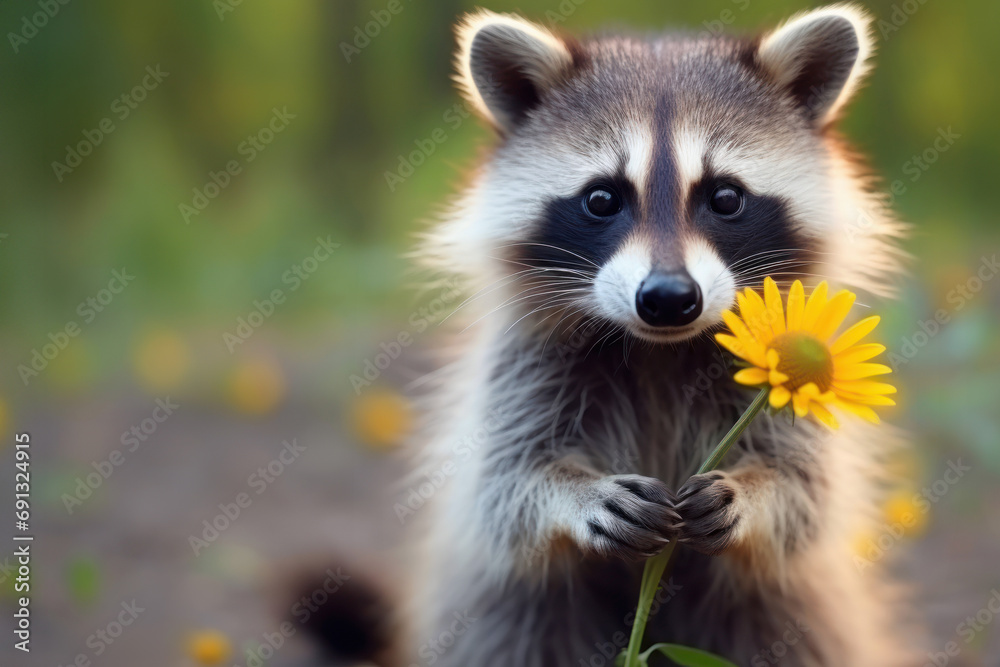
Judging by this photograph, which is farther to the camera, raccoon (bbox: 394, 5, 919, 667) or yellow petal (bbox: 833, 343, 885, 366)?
raccoon (bbox: 394, 5, 919, 667)

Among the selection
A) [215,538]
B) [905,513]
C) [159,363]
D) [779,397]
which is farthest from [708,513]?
[159,363]

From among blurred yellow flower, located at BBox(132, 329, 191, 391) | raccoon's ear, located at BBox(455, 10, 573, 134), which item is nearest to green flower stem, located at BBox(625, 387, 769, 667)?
raccoon's ear, located at BBox(455, 10, 573, 134)

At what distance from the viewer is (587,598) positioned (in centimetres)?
244

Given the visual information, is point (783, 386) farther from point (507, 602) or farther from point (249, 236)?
point (249, 236)

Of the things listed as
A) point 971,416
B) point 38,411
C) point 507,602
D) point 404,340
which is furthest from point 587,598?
point 38,411

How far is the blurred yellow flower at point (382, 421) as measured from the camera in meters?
3.65

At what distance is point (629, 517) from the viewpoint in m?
1.92

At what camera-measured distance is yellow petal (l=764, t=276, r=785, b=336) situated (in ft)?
5.36

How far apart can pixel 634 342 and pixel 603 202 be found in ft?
1.23

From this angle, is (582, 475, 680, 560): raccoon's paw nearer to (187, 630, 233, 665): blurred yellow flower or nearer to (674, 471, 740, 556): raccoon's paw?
(674, 471, 740, 556): raccoon's paw

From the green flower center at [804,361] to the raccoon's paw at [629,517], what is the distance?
435mm

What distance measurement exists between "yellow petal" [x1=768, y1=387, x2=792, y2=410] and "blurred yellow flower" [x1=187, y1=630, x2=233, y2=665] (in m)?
1.61

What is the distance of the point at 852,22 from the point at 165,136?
3.37 metres

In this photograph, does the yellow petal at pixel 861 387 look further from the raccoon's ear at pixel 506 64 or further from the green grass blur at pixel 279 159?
the green grass blur at pixel 279 159
